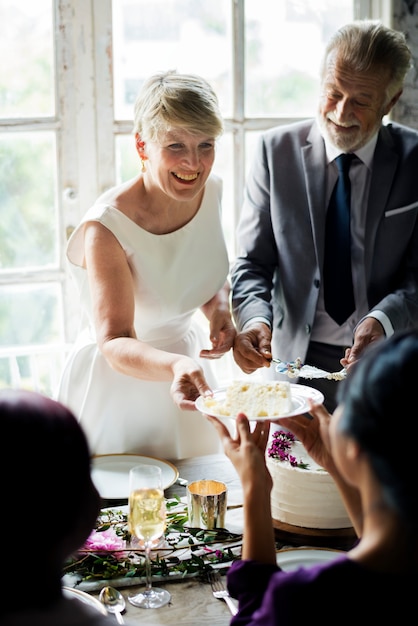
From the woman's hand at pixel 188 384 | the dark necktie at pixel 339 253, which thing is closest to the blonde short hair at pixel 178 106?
the dark necktie at pixel 339 253

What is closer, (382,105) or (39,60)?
(382,105)

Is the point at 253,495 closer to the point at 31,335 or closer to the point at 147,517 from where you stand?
the point at 147,517

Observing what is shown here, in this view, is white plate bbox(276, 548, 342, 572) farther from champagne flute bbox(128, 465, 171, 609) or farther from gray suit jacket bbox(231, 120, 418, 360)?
gray suit jacket bbox(231, 120, 418, 360)

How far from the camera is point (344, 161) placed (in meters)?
2.79

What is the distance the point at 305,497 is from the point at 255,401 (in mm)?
257

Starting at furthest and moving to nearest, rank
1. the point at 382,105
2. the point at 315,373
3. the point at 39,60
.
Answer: the point at 39,60 < the point at 382,105 < the point at 315,373

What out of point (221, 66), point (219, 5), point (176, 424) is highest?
point (219, 5)

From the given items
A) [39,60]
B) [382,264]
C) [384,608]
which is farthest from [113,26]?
[384,608]

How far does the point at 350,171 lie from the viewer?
2.82 m

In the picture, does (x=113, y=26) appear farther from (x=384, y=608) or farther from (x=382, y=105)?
(x=384, y=608)

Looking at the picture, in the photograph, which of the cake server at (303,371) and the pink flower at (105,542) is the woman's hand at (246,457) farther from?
the cake server at (303,371)

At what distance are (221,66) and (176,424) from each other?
5.98 feet

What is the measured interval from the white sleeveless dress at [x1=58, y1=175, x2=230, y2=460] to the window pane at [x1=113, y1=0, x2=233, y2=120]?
968 mm

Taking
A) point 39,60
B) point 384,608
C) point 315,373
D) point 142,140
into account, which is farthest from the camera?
point 39,60
